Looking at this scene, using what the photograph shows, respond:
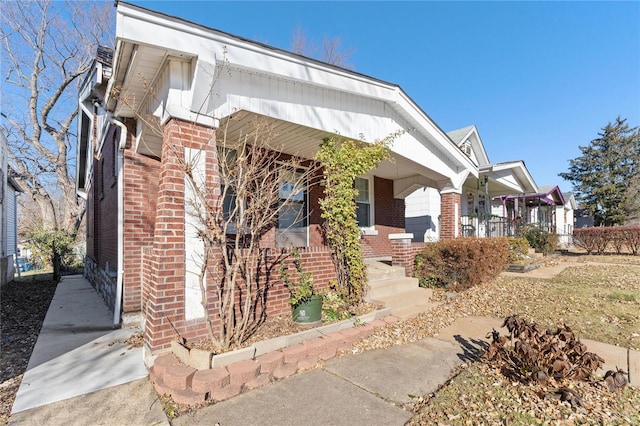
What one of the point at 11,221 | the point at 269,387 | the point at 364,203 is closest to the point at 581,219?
the point at 364,203

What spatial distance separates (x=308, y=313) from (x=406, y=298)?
8.05 feet

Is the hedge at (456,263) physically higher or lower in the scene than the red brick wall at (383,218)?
lower

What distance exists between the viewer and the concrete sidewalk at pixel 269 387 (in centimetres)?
278

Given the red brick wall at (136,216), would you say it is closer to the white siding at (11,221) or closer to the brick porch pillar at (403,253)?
the brick porch pillar at (403,253)

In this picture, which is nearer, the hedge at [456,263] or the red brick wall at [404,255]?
the hedge at [456,263]

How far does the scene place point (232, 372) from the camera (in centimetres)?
317

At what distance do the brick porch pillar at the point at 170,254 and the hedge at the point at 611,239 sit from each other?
16.6 meters

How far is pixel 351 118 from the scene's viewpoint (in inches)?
237

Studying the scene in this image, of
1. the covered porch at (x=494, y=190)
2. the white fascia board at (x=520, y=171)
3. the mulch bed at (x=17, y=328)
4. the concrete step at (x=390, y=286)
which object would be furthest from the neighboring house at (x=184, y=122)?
the covered porch at (x=494, y=190)

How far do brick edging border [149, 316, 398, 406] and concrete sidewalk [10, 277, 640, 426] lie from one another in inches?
3.6

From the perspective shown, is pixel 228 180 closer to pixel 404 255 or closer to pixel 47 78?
pixel 404 255

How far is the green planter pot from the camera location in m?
4.46

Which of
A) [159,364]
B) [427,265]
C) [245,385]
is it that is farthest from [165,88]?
[427,265]

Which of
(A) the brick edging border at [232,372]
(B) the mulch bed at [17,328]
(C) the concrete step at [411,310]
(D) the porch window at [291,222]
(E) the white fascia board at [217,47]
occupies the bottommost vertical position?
(B) the mulch bed at [17,328]
